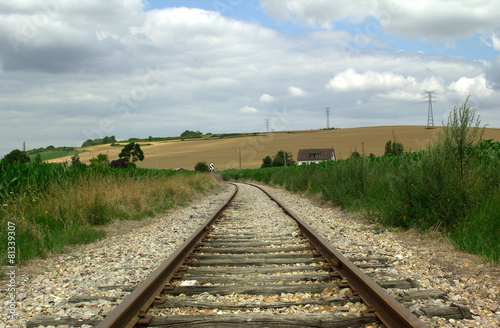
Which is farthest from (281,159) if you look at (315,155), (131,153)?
(131,153)

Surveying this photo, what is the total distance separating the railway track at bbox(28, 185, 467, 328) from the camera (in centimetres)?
335

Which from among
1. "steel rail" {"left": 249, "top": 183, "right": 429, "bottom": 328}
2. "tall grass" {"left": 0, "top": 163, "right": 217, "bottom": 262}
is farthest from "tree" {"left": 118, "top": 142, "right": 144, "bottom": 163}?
"steel rail" {"left": 249, "top": 183, "right": 429, "bottom": 328}

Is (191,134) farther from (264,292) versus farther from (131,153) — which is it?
(264,292)

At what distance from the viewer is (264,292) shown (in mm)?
4121

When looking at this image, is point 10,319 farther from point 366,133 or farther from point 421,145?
point 366,133

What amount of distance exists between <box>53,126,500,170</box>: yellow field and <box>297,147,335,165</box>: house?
1.58 m

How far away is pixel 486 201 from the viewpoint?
6.65 m

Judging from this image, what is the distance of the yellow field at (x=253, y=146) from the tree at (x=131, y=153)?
4.93 feet

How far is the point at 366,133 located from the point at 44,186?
3695 inches

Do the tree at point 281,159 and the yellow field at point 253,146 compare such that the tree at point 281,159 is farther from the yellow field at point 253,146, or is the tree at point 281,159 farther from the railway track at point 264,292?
the railway track at point 264,292

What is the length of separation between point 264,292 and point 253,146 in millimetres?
99741
